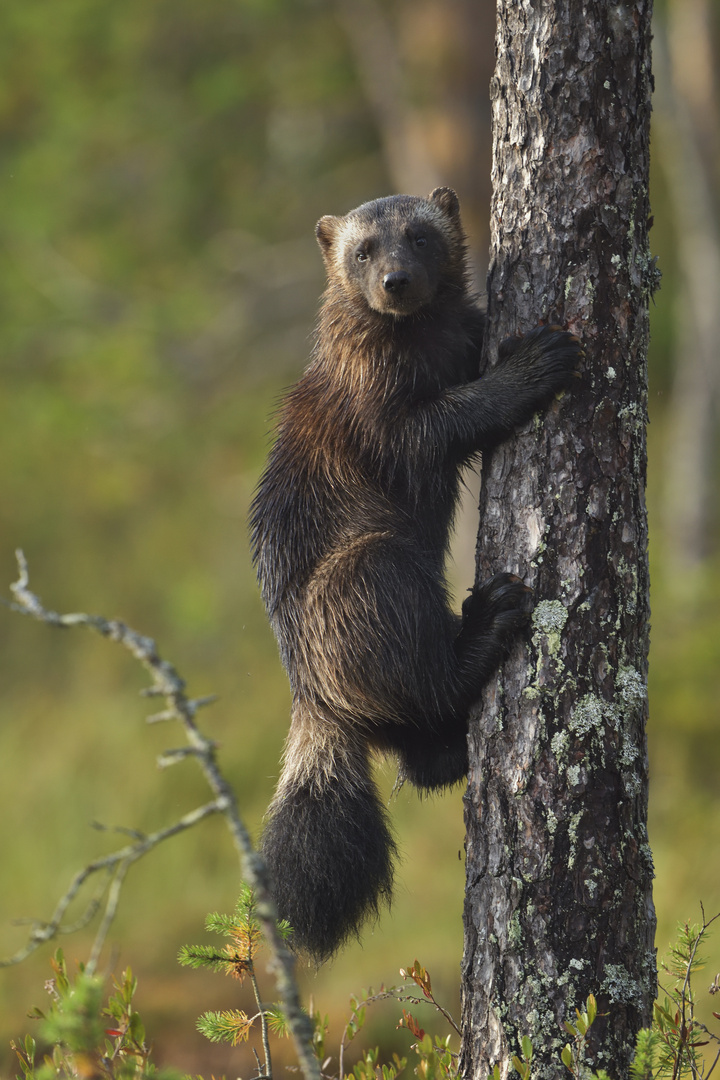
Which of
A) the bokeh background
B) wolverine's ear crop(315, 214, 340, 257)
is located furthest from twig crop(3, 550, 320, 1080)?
the bokeh background

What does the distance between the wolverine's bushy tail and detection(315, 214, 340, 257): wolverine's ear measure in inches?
72.7

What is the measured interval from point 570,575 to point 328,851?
998 millimetres

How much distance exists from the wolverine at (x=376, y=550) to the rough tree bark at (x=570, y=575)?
0.37 ft

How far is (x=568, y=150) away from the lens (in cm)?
252

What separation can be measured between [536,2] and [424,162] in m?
6.27

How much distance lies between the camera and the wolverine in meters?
2.70

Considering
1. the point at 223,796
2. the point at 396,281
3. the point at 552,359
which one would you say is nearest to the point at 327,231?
the point at 396,281

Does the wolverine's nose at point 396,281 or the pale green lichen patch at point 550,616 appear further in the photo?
the wolverine's nose at point 396,281

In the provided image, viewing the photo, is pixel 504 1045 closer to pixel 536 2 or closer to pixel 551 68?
pixel 551 68

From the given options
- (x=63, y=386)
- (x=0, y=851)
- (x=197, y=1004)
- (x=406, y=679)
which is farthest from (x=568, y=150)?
(x=63, y=386)

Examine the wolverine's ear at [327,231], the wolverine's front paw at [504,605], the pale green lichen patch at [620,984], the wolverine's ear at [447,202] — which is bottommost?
the pale green lichen patch at [620,984]

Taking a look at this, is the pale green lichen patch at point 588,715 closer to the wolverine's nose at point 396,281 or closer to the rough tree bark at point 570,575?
the rough tree bark at point 570,575

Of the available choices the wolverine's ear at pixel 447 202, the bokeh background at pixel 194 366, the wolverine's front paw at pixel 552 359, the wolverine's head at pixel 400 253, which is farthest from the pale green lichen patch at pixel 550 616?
the bokeh background at pixel 194 366

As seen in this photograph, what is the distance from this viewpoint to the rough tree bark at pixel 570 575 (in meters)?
A: 2.33
